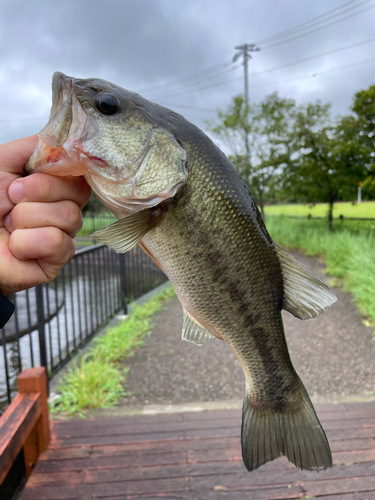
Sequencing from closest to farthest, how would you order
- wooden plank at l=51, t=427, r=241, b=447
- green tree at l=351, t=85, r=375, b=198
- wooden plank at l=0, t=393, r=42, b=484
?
wooden plank at l=0, t=393, r=42, b=484, wooden plank at l=51, t=427, r=241, b=447, green tree at l=351, t=85, r=375, b=198

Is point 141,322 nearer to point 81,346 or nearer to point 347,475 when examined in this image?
point 81,346

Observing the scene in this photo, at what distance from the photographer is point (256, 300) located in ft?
4.08

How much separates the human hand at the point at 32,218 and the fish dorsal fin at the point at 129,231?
0.16 metres

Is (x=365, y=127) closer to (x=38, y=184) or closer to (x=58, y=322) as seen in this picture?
(x=58, y=322)

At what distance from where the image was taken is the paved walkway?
4.05 m

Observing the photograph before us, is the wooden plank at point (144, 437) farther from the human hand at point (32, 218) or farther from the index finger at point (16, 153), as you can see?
the index finger at point (16, 153)

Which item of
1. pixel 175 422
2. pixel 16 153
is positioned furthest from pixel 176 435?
pixel 16 153

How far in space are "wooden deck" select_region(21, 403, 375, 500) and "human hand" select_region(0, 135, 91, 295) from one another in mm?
1989

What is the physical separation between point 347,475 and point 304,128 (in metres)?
13.3

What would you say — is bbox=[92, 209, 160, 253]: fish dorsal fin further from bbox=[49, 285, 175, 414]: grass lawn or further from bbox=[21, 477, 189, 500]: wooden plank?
bbox=[49, 285, 175, 414]: grass lawn

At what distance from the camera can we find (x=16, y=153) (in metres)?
1.23

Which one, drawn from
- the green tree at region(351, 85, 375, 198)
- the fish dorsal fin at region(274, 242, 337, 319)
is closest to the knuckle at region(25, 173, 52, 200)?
the fish dorsal fin at region(274, 242, 337, 319)

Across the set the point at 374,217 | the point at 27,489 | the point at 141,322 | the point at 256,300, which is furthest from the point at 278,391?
the point at 374,217

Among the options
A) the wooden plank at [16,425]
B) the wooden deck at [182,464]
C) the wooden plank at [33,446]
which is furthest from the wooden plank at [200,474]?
the wooden plank at [16,425]
